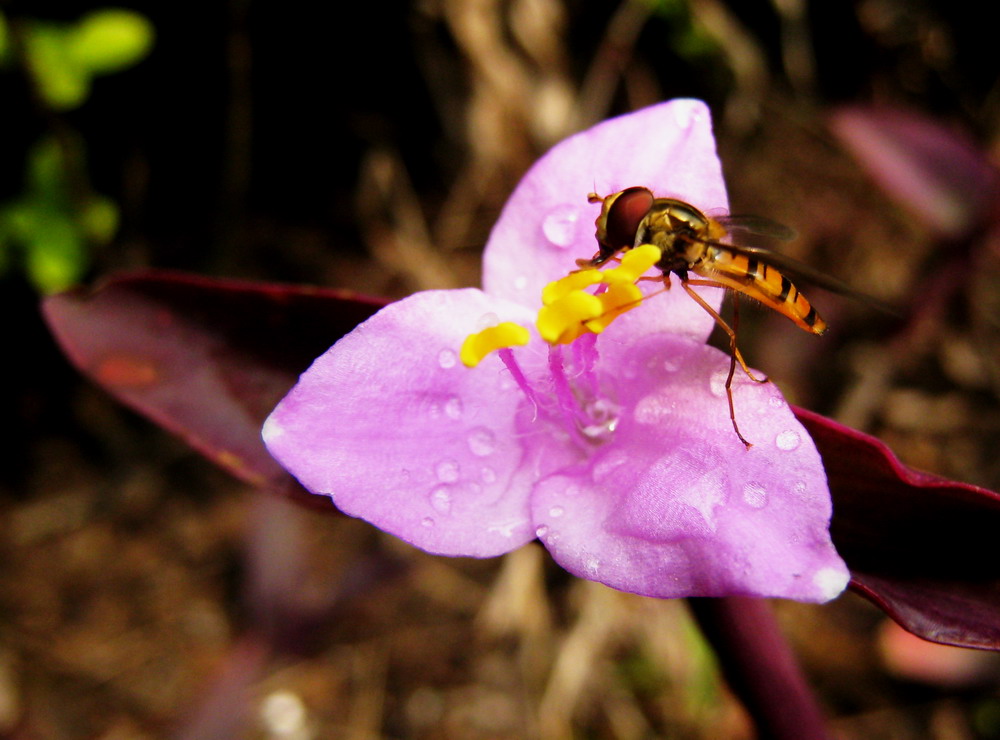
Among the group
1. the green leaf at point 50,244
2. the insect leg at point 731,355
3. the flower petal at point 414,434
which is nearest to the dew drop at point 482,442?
the flower petal at point 414,434

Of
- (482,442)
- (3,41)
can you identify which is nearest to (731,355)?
(482,442)

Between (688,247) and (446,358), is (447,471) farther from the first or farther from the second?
(688,247)

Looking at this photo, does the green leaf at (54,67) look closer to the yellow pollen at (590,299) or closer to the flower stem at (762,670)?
the yellow pollen at (590,299)

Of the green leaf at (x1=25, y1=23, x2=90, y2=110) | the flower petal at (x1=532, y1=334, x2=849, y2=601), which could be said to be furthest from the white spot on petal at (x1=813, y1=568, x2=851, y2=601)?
the green leaf at (x1=25, y1=23, x2=90, y2=110)

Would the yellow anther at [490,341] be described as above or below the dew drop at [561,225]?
below

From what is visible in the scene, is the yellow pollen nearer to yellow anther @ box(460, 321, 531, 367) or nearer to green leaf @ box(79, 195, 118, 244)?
yellow anther @ box(460, 321, 531, 367)
